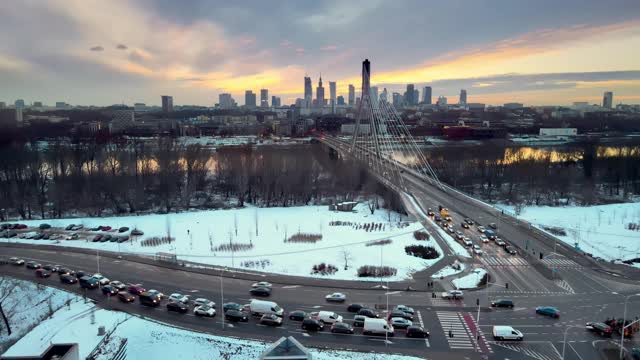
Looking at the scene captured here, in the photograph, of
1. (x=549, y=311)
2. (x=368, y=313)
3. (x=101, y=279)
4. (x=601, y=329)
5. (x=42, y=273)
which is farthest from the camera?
(x=42, y=273)

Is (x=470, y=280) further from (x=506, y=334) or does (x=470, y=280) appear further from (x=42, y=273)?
(x=42, y=273)

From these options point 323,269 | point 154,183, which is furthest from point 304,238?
point 154,183

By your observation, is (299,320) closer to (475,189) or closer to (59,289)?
(59,289)

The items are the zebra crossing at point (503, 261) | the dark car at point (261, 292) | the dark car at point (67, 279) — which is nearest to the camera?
the dark car at point (261, 292)

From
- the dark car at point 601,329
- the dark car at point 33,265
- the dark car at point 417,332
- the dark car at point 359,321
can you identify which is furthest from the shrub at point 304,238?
the dark car at point 601,329

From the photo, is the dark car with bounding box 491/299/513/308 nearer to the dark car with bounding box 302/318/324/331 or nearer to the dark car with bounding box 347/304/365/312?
the dark car with bounding box 347/304/365/312

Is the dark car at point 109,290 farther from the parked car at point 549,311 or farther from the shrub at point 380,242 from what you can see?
the parked car at point 549,311
